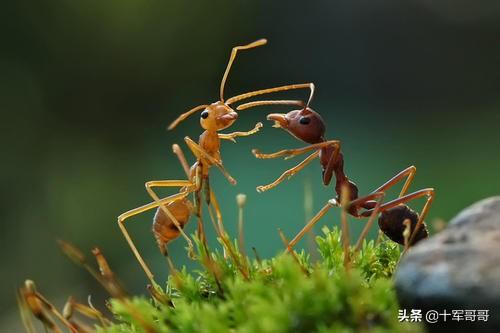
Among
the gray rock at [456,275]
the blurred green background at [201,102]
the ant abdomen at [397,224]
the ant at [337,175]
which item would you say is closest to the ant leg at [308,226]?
the ant at [337,175]

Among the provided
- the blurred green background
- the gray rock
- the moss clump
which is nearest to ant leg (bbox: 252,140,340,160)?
the moss clump

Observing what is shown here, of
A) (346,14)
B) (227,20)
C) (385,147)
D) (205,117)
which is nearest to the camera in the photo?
(205,117)

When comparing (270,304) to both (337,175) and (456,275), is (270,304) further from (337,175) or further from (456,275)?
(337,175)

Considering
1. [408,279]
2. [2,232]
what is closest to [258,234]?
[2,232]

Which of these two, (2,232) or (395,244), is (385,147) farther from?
(395,244)

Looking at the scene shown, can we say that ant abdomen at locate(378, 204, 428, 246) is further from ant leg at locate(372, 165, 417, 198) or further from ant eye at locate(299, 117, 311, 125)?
ant eye at locate(299, 117, 311, 125)

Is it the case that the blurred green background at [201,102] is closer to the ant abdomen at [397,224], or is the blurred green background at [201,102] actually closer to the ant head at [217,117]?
the ant head at [217,117]
